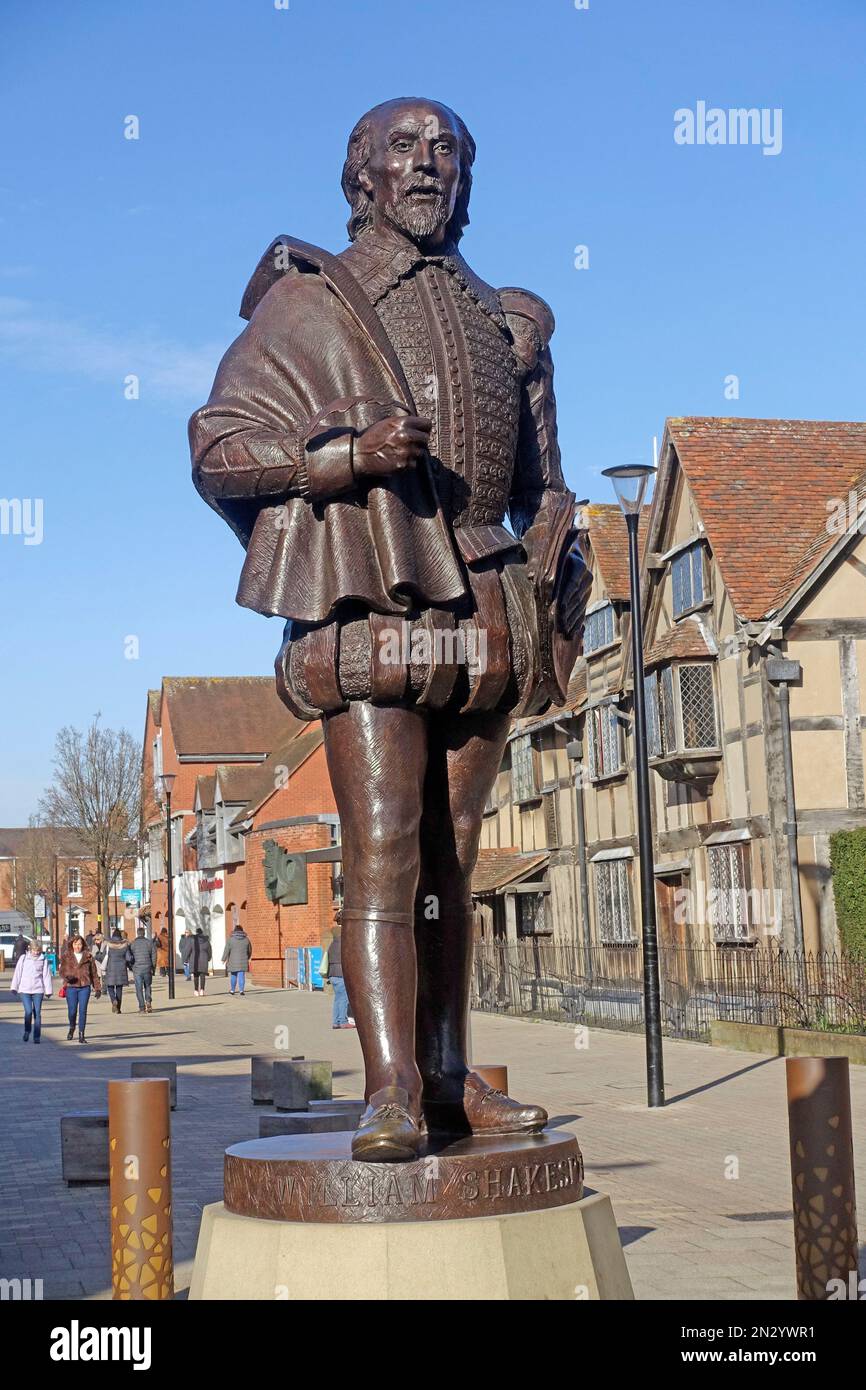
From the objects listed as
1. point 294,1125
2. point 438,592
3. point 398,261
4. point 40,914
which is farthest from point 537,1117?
point 40,914

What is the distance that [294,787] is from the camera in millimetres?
48562

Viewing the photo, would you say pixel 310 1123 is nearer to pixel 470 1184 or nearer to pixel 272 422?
pixel 470 1184

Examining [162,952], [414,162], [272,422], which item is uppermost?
[414,162]

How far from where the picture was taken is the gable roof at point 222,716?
219 feet

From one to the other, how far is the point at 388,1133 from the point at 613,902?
87.5 feet

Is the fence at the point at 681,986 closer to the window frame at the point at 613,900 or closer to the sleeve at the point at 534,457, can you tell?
the window frame at the point at 613,900

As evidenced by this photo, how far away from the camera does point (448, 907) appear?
187 inches

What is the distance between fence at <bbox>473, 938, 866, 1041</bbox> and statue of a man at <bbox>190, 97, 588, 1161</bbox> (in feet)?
47.4

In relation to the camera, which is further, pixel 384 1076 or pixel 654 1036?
pixel 654 1036

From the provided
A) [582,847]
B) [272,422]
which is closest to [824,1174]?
[272,422]

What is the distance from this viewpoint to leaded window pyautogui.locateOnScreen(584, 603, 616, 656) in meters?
30.8
